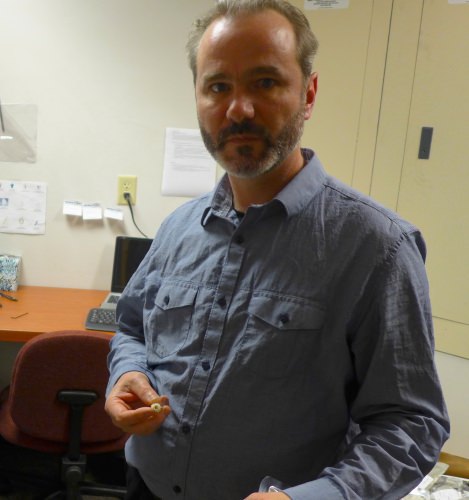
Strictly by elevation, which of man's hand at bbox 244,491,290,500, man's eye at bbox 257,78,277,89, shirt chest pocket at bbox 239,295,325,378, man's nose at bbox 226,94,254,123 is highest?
man's eye at bbox 257,78,277,89

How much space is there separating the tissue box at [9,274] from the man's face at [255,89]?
1898 mm

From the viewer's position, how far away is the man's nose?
0.83m

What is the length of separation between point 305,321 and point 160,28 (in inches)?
79.7

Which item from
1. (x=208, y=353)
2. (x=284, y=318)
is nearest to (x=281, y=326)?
(x=284, y=318)

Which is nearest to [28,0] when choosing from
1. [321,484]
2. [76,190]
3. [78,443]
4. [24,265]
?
[76,190]

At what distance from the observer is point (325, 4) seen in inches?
81.9

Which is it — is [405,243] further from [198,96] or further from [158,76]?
[158,76]

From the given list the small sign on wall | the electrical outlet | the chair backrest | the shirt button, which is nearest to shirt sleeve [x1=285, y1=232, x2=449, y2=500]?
the shirt button

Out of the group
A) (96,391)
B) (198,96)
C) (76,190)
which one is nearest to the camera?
(198,96)

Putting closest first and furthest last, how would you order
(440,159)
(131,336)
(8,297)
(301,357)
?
(301,357)
(131,336)
(440,159)
(8,297)

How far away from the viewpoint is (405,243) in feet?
2.55

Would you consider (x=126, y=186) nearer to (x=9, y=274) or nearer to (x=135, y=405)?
(x=9, y=274)

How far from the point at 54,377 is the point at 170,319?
90 cm

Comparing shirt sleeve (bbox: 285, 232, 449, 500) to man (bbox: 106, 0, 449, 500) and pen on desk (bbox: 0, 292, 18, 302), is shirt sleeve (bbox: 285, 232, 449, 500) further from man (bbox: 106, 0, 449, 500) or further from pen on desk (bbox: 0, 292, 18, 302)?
pen on desk (bbox: 0, 292, 18, 302)
